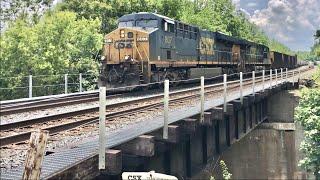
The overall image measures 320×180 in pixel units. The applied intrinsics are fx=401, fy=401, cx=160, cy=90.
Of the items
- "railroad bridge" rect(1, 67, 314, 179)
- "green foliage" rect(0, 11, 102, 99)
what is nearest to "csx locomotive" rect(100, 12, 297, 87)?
"green foliage" rect(0, 11, 102, 99)

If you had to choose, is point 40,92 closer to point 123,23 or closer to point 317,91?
point 123,23

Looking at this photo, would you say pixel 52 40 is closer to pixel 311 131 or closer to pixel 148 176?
pixel 311 131

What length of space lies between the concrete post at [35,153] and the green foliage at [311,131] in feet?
36.3

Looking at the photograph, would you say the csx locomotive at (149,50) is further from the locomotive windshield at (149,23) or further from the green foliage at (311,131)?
the green foliage at (311,131)

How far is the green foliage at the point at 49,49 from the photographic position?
73.6 ft

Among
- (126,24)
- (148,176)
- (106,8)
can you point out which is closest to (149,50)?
(126,24)

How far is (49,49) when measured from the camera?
22953 millimetres

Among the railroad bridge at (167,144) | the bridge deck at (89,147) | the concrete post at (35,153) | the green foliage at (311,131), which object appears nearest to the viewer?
the concrete post at (35,153)

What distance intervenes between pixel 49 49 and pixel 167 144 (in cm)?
1638

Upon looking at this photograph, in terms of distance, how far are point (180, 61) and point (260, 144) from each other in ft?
20.6

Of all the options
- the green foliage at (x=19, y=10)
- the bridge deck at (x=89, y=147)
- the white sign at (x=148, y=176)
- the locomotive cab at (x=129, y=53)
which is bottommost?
the bridge deck at (x=89, y=147)

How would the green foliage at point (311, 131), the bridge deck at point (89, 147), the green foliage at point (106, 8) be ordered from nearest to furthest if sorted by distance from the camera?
the bridge deck at point (89, 147) → the green foliage at point (311, 131) → the green foliage at point (106, 8)

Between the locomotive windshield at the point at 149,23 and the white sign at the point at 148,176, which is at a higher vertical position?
the locomotive windshield at the point at 149,23

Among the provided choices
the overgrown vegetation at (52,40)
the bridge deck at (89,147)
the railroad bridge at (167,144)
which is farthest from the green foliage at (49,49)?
the bridge deck at (89,147)
